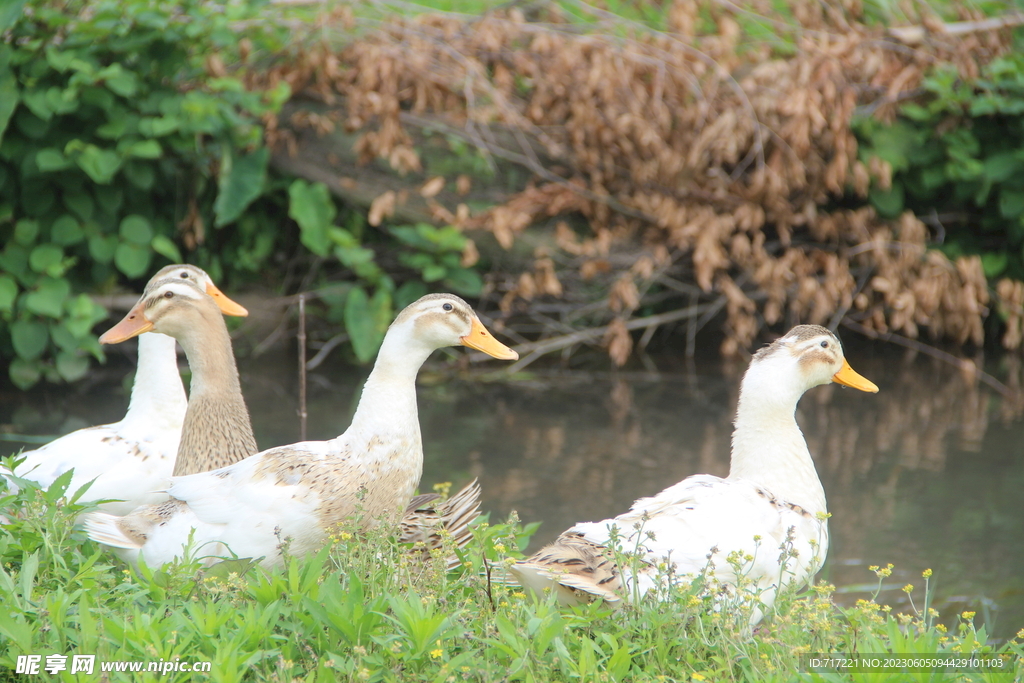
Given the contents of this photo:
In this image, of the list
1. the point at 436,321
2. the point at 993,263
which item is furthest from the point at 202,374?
the point at 993,263

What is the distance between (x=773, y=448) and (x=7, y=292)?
470 cm

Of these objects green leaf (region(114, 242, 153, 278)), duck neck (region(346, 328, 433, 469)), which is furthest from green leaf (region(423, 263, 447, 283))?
duck neck (region(346, 328, 433, 469))

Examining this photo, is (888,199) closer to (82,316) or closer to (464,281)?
(464,281)

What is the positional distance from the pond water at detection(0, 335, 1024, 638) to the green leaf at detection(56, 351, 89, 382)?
0.17 m

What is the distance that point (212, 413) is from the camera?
11.0 ft

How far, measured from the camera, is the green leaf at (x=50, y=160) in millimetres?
5645

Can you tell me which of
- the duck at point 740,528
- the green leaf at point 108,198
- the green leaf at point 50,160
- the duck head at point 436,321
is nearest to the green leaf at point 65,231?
the green leaf at point 108,198

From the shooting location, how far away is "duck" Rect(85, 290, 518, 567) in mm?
2746

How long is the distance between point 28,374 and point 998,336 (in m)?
6.97

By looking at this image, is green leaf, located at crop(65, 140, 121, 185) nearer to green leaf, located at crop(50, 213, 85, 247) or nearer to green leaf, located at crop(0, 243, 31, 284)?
green leaf, located at crop(50, 213, 85, 247)

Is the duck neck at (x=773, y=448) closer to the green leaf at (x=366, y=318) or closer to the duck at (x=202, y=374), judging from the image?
the duck at (x=202, y=374)

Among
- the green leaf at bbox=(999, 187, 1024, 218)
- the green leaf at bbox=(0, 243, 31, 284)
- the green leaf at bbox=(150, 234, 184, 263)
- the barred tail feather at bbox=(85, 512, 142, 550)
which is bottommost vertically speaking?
the barred tail feather at bbox=(85, 512, 142, 550)

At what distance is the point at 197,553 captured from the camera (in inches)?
109

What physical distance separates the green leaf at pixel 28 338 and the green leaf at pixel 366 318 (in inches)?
74.4
